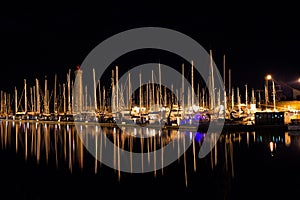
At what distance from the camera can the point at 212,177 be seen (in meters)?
9.01

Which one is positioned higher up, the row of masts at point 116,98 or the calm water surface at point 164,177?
A: the row of masts at point 116,98

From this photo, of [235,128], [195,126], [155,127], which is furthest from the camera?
[155,127]

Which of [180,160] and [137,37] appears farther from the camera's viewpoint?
Answer: [137,37]

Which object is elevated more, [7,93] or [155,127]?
[7,93]

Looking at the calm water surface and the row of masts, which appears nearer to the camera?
the calm water surface

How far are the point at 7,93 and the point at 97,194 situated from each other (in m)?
90.0

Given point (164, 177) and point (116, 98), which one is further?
point (116, 98)

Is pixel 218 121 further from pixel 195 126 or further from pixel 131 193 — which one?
pixel 131 193

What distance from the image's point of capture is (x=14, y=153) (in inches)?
583

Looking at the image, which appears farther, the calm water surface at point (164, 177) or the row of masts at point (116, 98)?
the row of masts at point (116, 98)

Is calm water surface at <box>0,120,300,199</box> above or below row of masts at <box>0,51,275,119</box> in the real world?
below

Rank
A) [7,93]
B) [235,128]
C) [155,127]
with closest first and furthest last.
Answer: [235,128], [155,127], [7,93]

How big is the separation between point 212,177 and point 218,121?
18.2 m

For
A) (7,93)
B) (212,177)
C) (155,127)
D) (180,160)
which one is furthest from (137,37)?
(7,93)
